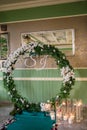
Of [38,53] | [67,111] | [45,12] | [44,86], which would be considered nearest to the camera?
[67,111]

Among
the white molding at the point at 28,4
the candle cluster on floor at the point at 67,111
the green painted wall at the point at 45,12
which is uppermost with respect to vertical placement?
the white molding at the point at 28,4

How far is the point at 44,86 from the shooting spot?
16.7 ft

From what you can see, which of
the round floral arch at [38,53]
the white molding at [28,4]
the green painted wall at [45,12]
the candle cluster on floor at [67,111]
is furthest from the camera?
the white molding at [28,4]

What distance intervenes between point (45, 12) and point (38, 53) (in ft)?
3.54

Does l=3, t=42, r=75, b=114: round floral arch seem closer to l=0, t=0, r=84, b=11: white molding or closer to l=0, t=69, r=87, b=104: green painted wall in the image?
l=0, t=69, r=87, b=104: green painted wall

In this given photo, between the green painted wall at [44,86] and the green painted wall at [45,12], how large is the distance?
1.32m

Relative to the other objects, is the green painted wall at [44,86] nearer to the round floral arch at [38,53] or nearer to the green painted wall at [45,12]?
the round floral arch at [38,53]

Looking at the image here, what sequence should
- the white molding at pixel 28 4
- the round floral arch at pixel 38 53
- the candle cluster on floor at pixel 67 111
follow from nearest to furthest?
the candle cluster on floor at pixel 67 111 < the round floral arch at pixel 38 53 < the white molding at pixel 28 4

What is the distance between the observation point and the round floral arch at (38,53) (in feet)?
14.1

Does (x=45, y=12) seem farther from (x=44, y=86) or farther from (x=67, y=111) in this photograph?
(x=67, y=111)

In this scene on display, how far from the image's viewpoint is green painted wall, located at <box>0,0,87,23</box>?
15.4ft

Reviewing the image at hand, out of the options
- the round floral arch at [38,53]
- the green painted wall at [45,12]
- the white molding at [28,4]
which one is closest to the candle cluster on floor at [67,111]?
the round floral arch at [38,53]

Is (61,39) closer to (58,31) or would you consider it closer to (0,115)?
(58,31)

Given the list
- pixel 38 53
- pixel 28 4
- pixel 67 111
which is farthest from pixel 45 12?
pixel 67 111
